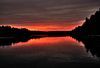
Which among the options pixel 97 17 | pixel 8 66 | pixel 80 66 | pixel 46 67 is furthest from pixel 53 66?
pixel 97 17

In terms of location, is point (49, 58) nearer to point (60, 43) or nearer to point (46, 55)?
point (46, 55)

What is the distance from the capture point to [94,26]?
172875 millimetres

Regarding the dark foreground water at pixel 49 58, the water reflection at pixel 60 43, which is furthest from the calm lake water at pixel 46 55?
the water reflection at pixel 60 43

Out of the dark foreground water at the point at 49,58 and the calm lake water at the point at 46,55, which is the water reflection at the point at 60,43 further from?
the dark foreground water at the point at 49,58

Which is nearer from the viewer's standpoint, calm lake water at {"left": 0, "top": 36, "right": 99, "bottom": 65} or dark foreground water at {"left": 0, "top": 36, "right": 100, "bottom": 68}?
dark foreground water at {"left": 0, "top": 36, "right": 100, "bottom": 68}

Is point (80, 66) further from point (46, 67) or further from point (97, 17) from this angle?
point (97, 17)

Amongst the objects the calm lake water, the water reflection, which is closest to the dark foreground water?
the calm lake water

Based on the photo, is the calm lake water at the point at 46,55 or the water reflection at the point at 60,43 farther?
the water reflection at the point at 60,43

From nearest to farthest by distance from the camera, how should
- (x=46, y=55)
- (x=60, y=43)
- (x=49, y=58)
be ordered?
(x=49, y=58) → (x=46, y=55) → (x=60, y=43)

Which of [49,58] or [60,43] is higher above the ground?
[49,58]

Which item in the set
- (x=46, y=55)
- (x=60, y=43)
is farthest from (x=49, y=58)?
(x=60, y=43)

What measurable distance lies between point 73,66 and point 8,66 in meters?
6.60

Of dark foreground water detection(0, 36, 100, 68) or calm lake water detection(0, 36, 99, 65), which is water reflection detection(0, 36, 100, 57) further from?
dark foreground water detection(0, 36, 100, 68)

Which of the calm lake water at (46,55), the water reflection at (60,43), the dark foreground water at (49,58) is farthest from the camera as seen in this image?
the water reflection at (60,43)
